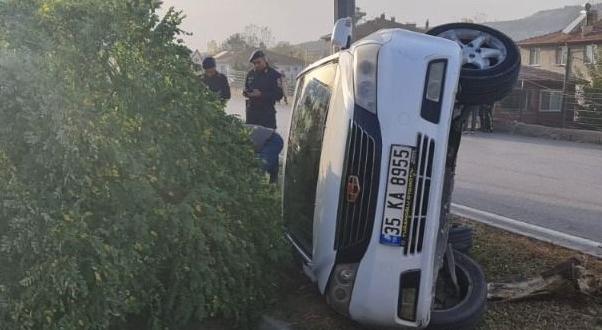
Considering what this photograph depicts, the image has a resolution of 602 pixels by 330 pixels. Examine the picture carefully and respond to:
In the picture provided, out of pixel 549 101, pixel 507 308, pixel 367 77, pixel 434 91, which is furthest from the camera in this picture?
pixel 549 101

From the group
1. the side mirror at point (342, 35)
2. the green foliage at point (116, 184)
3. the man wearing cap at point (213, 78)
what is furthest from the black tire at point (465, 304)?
the man wearing cap at point (213, 78)

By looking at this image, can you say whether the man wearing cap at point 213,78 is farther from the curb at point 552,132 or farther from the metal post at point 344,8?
the curb at point 552,132

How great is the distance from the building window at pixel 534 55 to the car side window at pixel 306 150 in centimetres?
4553

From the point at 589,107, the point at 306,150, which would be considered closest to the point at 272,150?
the point at 306,150

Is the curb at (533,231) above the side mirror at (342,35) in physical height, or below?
below

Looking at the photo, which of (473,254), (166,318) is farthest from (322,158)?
(473,254)

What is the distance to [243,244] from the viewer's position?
3.49 meters

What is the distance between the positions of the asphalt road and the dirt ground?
1276mm

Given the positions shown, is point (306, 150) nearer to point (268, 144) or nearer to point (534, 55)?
point (268, 144)

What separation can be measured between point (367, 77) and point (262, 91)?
5.40 m

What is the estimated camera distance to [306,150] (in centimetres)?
393

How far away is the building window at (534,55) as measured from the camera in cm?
4616

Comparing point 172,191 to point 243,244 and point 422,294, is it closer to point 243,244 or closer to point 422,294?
point 243,244

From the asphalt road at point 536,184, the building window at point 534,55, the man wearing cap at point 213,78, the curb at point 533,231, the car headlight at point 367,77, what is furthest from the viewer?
the building window at point 534,55
